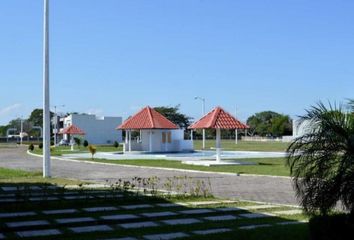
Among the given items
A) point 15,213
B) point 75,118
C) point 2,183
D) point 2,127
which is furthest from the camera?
point 2,127

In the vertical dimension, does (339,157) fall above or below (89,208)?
above

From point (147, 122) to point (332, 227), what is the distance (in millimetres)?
41963

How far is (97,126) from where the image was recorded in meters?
93.5

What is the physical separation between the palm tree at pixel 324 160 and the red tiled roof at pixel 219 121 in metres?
25.3

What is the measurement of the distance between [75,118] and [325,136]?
87.7m

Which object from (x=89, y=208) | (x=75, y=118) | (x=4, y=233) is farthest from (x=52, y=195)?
(x=75, y=118)

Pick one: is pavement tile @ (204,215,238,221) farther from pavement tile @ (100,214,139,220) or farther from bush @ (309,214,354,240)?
bush @ (309,214,354,240)

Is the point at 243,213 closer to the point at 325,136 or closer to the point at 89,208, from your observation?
the point at 89,208

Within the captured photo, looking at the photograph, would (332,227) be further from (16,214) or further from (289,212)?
(16,214)

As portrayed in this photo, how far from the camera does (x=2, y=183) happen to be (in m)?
18.2

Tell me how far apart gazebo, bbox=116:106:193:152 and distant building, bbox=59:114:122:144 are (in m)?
41.9

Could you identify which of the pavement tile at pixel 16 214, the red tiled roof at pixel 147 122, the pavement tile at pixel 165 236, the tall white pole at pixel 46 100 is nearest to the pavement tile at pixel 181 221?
the pavement tile at pixel 165 236

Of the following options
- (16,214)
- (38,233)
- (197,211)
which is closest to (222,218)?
(197,211)

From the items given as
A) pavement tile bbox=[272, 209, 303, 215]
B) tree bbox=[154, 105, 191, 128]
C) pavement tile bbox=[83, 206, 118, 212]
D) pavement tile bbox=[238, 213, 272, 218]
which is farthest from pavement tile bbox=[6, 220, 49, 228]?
tree bbox=[154, 105, 191, 128]
